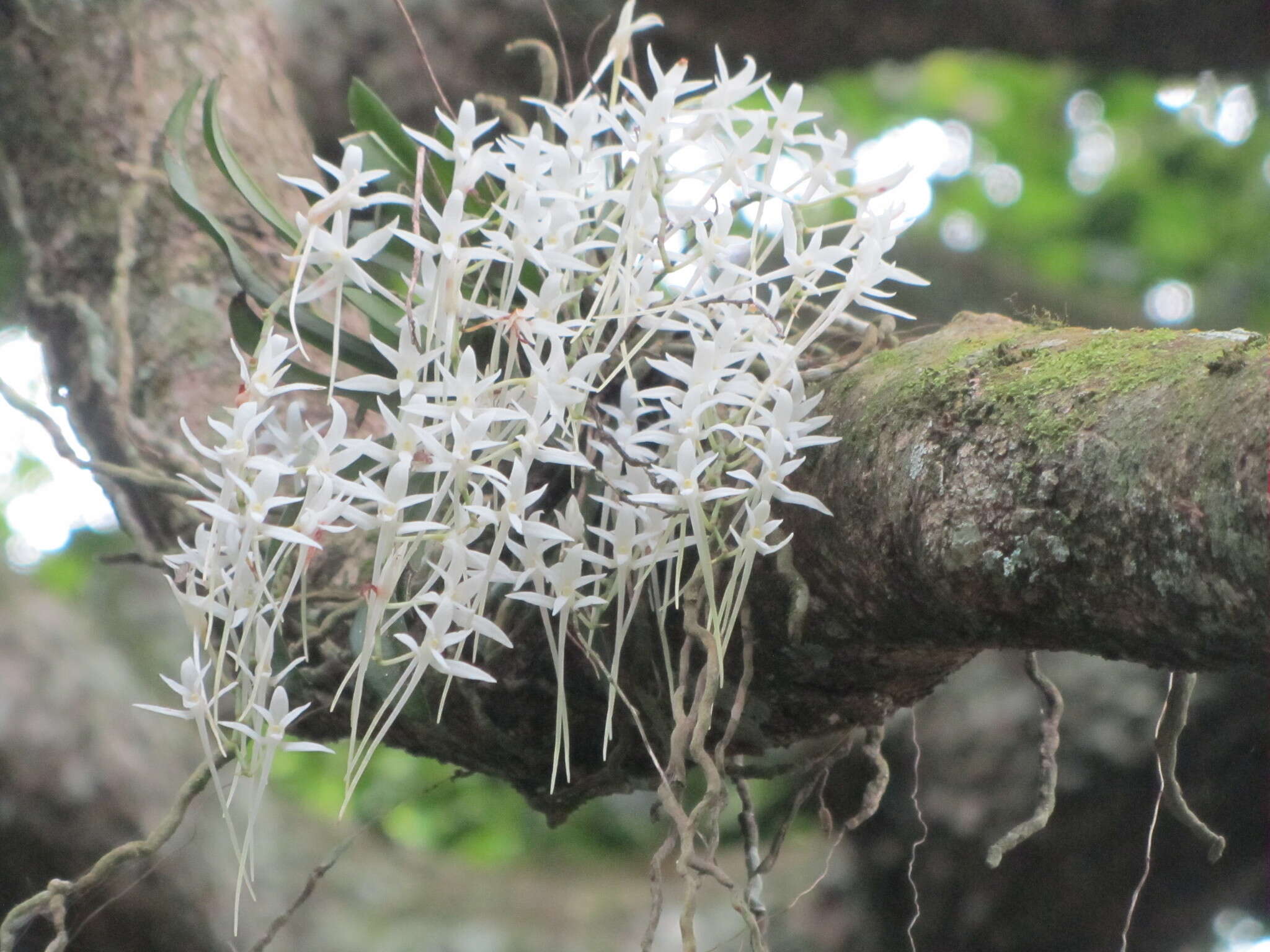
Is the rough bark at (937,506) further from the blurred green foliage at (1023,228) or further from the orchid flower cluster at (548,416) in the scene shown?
the blurred green foliage at (1023,228)

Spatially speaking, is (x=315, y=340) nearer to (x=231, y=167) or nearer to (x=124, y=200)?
(x=231, y=167)

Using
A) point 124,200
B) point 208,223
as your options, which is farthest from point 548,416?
point 124,200

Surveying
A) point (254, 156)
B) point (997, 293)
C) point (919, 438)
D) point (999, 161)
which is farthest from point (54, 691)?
point (999, 161)

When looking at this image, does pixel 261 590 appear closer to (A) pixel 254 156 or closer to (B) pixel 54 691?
(A) pixel 254 156

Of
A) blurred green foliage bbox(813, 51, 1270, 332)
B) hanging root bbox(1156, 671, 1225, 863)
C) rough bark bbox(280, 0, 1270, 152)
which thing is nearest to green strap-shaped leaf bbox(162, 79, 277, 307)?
hanging root bbox(1156, 671, 1225, 863)

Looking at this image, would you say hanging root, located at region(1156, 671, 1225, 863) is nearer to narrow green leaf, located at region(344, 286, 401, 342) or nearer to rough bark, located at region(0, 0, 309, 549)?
narrow green leaf, located at region(344, 286, 401, 342)
